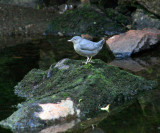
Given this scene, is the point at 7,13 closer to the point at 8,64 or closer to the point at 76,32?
the point at 76,32

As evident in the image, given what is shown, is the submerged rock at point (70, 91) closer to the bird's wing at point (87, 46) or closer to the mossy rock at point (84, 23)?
the bird's wing at point (87, 46)

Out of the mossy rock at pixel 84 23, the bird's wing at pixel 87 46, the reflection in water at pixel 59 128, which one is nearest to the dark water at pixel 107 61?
the reflection in water at pixel 59 128

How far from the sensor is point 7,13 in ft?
47.9

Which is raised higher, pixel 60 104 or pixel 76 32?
pixel 60 104

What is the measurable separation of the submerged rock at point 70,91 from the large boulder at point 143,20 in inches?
231

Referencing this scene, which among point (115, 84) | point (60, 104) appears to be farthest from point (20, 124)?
point (115, 84)

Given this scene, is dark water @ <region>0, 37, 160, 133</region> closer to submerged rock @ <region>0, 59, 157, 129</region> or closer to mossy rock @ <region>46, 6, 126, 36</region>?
submerged rock @ <region>0, 59, 157, 129</region>

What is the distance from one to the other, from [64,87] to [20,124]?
1.38 metres

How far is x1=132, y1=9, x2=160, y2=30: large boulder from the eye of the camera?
516 inches

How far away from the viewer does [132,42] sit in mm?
10742

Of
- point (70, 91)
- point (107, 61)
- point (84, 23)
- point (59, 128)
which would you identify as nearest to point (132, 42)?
point (107, 61)

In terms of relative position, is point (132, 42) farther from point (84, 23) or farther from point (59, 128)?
point (59, 128)

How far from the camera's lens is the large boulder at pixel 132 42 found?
10695 mm

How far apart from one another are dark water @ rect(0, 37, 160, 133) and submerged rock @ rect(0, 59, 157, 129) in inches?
10.4
